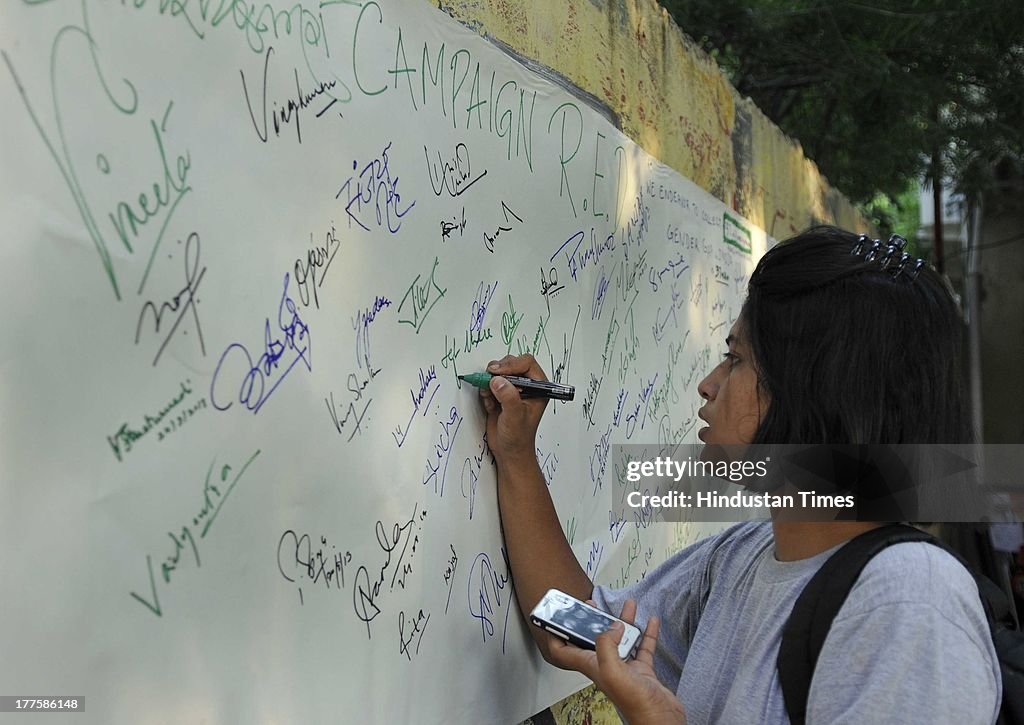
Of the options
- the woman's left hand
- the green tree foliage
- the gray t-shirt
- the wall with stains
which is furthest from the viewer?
the green tree foliage

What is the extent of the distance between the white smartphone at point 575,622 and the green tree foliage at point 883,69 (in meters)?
4.06

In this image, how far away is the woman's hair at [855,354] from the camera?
4.76ft

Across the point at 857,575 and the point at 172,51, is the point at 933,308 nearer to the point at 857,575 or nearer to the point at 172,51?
the point at 857,575

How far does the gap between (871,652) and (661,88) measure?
180cm

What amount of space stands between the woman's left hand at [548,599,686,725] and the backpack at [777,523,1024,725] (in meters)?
0.17

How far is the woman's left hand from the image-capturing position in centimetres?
141

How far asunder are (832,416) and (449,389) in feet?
1.86

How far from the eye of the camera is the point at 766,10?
205 inches

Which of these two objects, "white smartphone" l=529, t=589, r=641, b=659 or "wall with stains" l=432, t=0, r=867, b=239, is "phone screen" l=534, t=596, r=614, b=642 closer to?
"white smartphone" l=529, t=589, r=641, b=659

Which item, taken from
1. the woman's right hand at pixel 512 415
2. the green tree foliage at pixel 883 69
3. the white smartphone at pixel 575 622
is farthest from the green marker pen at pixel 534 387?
the green tree foliage at pixel 883 69

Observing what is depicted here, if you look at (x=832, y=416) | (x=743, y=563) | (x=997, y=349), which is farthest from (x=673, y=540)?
(x=997, y=349)

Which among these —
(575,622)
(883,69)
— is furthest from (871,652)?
(883,69)
